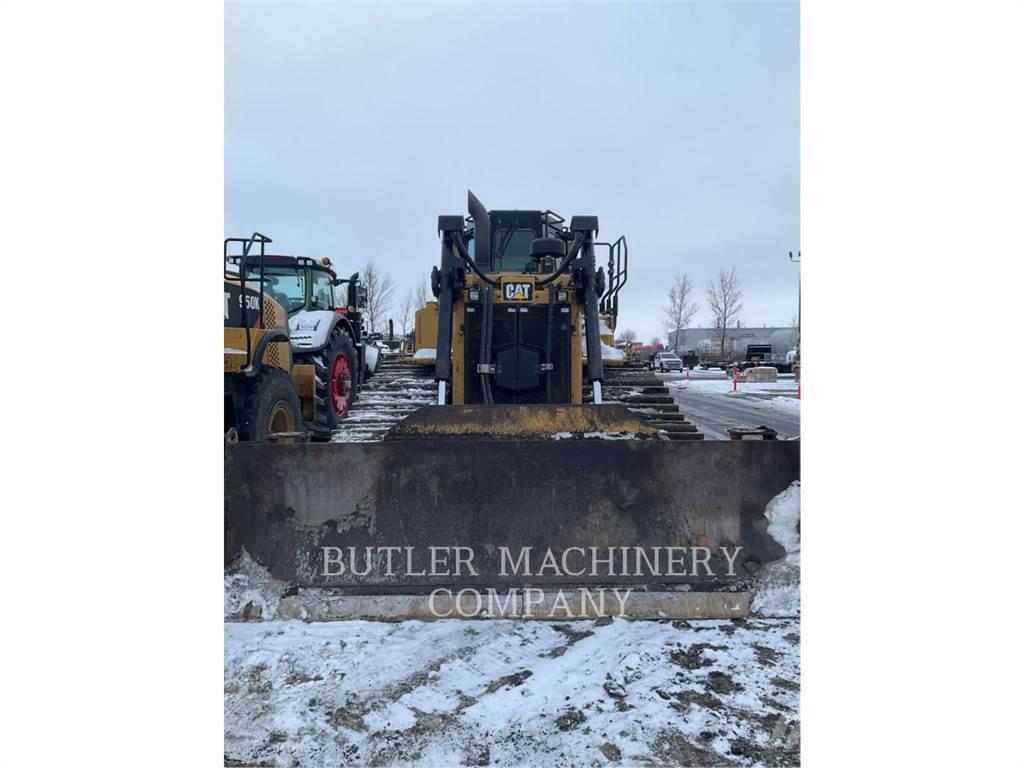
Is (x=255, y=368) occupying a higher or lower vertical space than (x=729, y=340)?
lower

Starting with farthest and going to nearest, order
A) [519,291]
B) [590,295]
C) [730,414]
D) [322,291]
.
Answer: [730,414] → [322,291] → [519,291] → [590,295]

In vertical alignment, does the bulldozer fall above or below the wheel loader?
below

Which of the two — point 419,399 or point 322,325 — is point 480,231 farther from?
point 322,325

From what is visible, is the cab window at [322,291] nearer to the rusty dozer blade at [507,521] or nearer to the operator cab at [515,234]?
the operator cab at [515,234]

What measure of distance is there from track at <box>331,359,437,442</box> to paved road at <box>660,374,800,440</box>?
436 cm

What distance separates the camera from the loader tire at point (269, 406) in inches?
Answer: 167

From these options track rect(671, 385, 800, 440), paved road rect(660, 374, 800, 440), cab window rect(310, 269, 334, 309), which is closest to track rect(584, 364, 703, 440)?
track rect(671, 385, 800, 440)

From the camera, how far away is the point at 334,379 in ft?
21.9

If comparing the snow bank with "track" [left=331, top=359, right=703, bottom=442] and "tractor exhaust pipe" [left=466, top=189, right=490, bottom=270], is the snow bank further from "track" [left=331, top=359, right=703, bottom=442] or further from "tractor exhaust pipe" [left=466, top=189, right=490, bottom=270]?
"tractor exhaust pipe" [left=466, top=189, right=490, bottom=270]

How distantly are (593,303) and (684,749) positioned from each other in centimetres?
364

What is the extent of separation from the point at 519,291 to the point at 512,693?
3573mm

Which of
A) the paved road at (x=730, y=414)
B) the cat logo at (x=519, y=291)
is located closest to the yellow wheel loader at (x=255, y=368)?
the cat logo at (x=519, y=291)

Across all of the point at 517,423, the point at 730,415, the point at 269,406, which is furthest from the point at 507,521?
the point at 730,415

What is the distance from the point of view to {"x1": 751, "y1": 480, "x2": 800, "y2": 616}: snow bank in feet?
9.01
